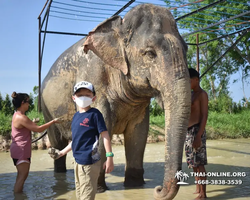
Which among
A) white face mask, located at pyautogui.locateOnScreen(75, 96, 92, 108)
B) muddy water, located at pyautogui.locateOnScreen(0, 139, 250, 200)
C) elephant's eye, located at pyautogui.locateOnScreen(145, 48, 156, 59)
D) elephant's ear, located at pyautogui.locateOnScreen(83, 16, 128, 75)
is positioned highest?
elephant's ear, located at pyautogui.locateOnScreen(83, 16, 128, 75)

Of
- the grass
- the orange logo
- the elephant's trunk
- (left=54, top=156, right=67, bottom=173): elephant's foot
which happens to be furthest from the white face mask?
the grass

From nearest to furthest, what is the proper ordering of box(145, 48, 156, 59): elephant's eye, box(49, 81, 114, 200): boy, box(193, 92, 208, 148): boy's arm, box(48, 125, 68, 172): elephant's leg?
1. box(49, 81, 114, 200): boy
2. box(145, 48, 156, 59): elephant's eye
3. box(193, 92, 208, 148): boy's arm
4. box(48, 125, 68, 172): elephant's leg

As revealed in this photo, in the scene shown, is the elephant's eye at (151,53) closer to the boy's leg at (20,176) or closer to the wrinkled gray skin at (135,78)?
the wrinkled gray skin at (135,78)

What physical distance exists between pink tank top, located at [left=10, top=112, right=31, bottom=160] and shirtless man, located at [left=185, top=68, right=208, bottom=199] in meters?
2.09

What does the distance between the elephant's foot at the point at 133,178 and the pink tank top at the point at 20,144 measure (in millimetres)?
1422

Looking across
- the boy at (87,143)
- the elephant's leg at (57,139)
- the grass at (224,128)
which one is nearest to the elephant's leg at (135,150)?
the elephant's leg at (57,139)

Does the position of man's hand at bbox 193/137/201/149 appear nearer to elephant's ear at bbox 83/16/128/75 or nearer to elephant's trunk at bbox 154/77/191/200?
elephant's trunk at bbox 154/77/191/200

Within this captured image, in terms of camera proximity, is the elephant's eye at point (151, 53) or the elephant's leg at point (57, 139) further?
the elephant's leg at point (57, 139)

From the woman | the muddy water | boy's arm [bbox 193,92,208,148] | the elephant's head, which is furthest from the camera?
the woman

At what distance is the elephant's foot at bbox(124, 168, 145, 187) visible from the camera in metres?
4.71

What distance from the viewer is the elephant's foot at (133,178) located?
4.71m

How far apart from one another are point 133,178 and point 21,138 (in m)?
1.64

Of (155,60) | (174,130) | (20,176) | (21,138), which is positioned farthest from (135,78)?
(20,176)

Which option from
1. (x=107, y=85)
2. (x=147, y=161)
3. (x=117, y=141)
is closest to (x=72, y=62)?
(x=107, y=85)
